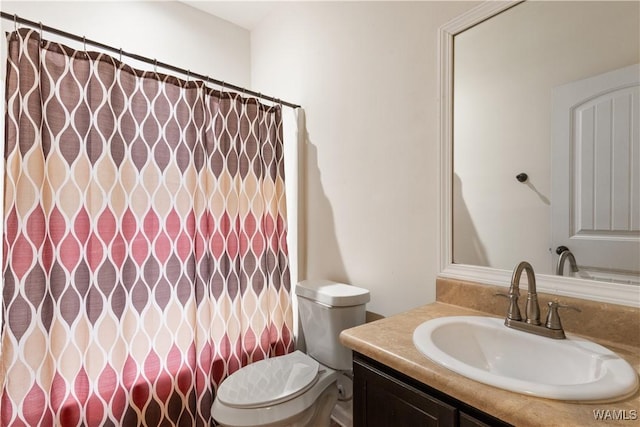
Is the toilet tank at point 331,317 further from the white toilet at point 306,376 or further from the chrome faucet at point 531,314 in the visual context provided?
the chrome faucet at point 531,314

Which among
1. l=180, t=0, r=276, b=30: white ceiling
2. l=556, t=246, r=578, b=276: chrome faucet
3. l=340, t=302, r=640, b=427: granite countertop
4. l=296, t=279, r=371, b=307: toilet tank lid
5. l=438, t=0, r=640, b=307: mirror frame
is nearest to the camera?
l=340, t=302, r=640, b=427: granite countertop

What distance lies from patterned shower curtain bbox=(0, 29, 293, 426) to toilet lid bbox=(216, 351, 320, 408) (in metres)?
0.30

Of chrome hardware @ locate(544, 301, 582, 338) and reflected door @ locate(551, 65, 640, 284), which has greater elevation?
reflected door @ locate(551, 65, 640, 284)

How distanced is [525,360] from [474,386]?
35 cm

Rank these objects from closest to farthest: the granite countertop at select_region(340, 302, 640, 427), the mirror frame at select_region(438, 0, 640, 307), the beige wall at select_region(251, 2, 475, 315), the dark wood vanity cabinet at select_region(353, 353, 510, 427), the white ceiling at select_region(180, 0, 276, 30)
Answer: the granite countertop at select_region(340, 302, 640, 427) < the dark wood vanity cabinet at select_region(353, 353, 510, 427) < the mirror frame at select_region(438, 0, 640, 307) < the beige wall at select_region(251, 2, 475, 315) < the white ceiling at select_region(180, 0, 276, 30)

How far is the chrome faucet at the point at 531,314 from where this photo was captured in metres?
0.88

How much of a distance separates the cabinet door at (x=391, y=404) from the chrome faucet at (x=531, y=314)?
0.39 metres

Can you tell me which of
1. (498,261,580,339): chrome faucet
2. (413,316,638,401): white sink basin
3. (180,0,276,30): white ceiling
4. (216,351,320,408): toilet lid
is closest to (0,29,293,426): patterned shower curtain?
(216,351,320,408): toilet lid

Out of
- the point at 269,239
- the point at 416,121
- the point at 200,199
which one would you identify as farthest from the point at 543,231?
the point at 200,199

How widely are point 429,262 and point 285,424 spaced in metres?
0.84

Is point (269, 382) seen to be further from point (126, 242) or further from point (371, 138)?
point (371, 138)

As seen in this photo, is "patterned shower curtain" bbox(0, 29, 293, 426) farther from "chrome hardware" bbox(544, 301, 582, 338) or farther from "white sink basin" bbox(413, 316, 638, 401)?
"chrome hardware" bbox(544, 301, 582, 338)

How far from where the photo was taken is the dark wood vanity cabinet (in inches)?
27.2

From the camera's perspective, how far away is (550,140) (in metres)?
1.02
